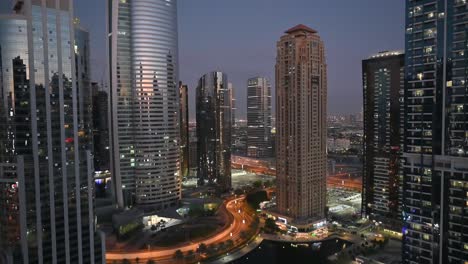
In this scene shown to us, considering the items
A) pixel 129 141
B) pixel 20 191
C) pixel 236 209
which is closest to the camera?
pixel 20 191

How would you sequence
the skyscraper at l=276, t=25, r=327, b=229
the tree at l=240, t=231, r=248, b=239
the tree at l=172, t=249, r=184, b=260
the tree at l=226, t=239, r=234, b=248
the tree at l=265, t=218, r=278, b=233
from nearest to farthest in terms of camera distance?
1. the tree at l=172, t=249, r=184, b=260
2. the tree at l=226, t=239, r=234, b=248
3. the tree at l=240, t=231, r=248, b=239
4. the tree at l=265, t=218, r=278, b=233
5. the skyscraper at l=276, t=25, r=327, b=229

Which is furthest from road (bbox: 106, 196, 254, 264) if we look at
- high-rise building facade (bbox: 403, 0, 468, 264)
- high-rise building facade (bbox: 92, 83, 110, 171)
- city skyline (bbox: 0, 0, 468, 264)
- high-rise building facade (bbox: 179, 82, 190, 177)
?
high-rise building facade (bbox: 92, 83, 110, 171)

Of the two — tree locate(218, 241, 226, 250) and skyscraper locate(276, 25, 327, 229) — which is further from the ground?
skyscraper locate(276, 25, 327, 229)

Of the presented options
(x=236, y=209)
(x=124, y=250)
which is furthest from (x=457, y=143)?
(x=236, y=209)

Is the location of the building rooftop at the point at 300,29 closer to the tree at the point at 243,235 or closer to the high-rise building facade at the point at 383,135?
the high-rise building facade at the point at 383,135

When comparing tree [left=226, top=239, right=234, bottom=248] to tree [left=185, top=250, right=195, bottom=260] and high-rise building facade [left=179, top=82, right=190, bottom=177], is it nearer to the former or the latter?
tree [left=185, top=250, right=195, bottom=260]

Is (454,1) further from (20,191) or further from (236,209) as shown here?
(236,209)

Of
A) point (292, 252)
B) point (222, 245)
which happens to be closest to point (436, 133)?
point (292, 252)
